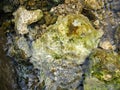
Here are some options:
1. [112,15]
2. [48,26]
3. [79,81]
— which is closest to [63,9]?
[48,26]

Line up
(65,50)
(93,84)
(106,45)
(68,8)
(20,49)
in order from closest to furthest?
1. (93,84)
2. (65,50)
3. (20,49)
4. (106,45)
5. (68,8)

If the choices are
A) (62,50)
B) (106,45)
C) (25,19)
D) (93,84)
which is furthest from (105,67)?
(25,19)

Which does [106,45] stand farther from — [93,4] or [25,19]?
[25,19]

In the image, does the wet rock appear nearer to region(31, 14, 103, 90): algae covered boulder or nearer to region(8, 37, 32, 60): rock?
region(31, 14, 103, 90): algae covered boulder

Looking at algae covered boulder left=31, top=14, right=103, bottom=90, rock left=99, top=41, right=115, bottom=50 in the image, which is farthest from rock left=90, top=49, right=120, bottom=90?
rock left=99, top=41, right=115, bottom=50

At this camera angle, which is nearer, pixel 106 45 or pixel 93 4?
pixel 106 45

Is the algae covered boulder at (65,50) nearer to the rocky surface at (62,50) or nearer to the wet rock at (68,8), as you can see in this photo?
the rocky surface at (62,50)

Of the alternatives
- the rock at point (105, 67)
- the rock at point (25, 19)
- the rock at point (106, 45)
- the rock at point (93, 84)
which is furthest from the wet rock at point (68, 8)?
the rock at point (93, 84)
